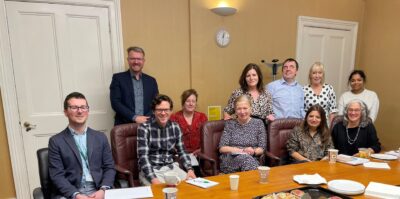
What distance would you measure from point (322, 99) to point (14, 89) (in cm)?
309

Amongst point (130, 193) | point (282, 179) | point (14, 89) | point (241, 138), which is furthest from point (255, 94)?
point (14, 89)

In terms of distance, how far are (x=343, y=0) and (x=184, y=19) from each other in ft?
8.79

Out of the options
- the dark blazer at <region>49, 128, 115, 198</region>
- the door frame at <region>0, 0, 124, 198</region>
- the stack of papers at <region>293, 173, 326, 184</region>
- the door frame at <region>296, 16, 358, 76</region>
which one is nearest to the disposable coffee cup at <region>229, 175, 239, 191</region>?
the stack of papers at <region>293, 173, 326, 184</region>

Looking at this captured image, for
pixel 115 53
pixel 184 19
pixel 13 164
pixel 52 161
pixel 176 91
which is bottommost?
pixel 13 164

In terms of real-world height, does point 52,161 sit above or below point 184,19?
below

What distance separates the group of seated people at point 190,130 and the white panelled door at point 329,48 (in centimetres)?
108

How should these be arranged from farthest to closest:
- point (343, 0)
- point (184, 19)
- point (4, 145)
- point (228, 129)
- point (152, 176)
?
point (343, 0)
point (184, 19)
point (4, 145)
point (228, 129)
point (152, 176)

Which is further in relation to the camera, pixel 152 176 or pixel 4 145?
pixel 4 145

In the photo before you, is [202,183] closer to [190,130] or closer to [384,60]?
[190,130]

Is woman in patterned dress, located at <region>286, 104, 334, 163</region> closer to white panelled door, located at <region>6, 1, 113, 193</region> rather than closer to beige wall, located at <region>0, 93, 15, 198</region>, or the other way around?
white panelled door, located at <region>6, 1, 113, 193</region>

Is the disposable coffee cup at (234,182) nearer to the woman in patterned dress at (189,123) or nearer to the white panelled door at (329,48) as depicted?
the woman in patterned dress at (189,123)

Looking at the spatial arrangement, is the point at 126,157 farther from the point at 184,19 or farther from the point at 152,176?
the point at 184,19

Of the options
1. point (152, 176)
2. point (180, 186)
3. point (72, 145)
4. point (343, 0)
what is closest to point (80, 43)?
point (72, 145)

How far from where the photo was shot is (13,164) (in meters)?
2.66
